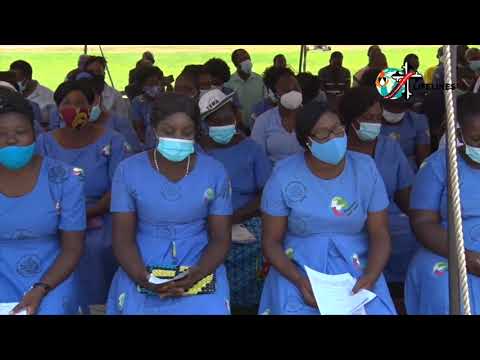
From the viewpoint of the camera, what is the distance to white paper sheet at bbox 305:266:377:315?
2588 millimetres

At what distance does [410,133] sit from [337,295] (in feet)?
7.10

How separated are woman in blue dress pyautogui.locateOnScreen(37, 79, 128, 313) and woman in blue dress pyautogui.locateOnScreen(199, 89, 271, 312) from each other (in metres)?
0.52

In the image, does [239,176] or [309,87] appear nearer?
[239,176]

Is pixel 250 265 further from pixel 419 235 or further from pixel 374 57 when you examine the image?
pixel 374 57

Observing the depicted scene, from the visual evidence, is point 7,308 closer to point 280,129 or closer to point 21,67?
point 280,129

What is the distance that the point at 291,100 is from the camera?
194 inches

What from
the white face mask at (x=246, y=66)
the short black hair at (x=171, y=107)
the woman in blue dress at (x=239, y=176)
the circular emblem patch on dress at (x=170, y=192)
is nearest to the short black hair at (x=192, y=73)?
the woman in blue dress at (x=239, y=176)

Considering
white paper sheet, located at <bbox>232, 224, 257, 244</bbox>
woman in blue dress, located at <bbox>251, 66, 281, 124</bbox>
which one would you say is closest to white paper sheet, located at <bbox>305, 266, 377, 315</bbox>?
white paper sheet, located at <bbox>232, 224, 257, 244</bbox>

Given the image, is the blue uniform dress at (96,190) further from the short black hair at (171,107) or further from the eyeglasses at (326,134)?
the eyeglasses at (326,134)

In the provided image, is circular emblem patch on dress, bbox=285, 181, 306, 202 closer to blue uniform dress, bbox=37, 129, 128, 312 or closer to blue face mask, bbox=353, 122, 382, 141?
blue face mask, bbox=353, 122, 382, 141

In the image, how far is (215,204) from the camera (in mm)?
2982

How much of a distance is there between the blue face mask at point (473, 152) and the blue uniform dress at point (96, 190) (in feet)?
5.92

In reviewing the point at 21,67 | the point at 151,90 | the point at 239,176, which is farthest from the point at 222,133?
the point at 21,67
